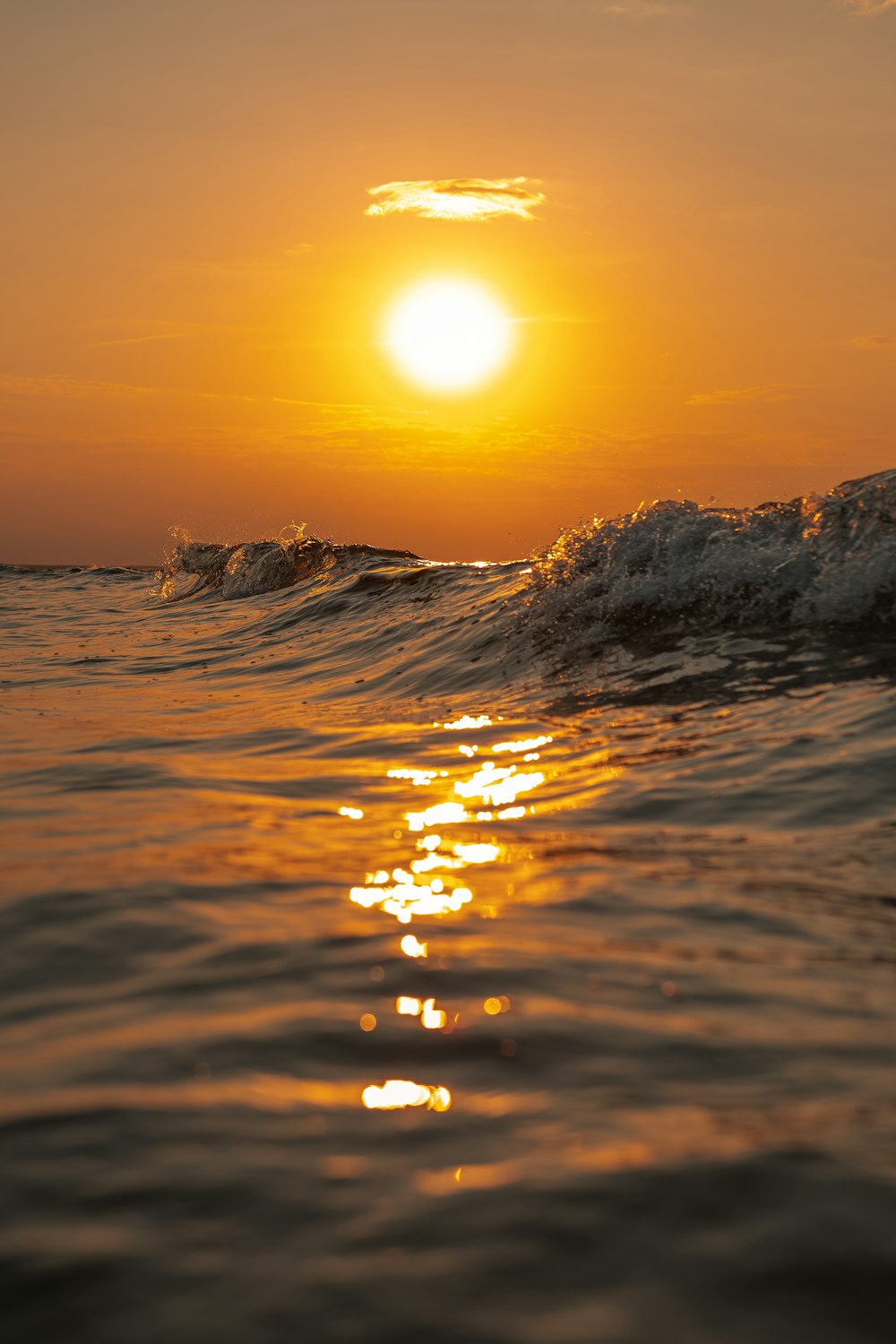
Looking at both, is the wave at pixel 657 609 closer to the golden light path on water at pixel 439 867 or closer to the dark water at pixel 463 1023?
the dark water at pixel 463 1023

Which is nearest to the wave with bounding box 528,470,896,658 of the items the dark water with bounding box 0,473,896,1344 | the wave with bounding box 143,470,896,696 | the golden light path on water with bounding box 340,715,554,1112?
the wave with bounding box 143,470,896,696

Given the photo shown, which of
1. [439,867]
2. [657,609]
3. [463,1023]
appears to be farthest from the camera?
[657,609]

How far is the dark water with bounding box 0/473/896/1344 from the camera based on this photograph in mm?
1711

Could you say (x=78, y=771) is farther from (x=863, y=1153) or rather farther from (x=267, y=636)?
(x=267, y=636)

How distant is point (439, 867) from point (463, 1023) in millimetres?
1322

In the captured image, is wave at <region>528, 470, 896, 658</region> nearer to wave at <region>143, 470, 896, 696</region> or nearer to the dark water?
wave at <region>143, 470, 896, 696</region>

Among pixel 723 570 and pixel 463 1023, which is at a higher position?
pixel 723 570

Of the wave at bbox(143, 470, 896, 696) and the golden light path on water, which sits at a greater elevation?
the wave at bbox(143, 470, 896, 696)

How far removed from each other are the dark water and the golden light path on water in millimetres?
17

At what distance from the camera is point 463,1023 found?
2590mm

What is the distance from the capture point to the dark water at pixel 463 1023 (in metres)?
1.71

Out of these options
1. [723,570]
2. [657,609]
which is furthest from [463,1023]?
[723,570]

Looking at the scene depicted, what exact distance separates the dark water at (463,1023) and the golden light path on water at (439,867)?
2 cm

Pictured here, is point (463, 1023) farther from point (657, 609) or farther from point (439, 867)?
point (657, 609)
